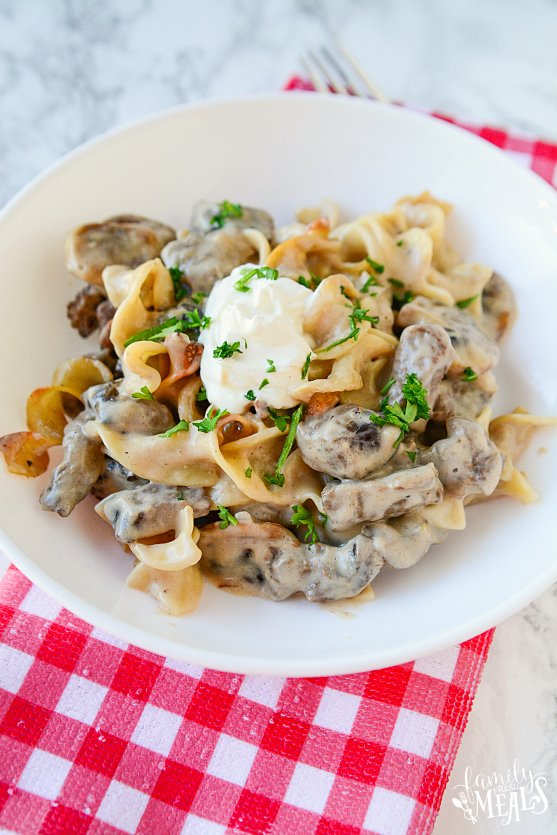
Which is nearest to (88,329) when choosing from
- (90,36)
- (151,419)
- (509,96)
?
(151,419)

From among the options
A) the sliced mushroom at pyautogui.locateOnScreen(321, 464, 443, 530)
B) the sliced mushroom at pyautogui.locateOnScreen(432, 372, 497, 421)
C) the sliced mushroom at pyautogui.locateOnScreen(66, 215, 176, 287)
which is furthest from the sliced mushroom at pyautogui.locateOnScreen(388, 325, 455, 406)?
the sliced mushroom at pyautogui.locateOnScreen(66, 215, 176, 287)

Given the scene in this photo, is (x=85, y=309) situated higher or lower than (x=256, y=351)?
lower

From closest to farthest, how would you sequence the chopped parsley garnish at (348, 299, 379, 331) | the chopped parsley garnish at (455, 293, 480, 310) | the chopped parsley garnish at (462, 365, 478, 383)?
the chopped parsley garnish at (348, 299, 379, 331) → the chopped parsley garnish at (462, 365, 478, 383) → the chopped parsley garnish at (455, 293, 480, 310)

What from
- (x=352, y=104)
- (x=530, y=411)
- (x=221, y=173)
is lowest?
(x=530, y=411)

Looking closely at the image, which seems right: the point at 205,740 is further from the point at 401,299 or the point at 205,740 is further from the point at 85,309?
the point at 401,299

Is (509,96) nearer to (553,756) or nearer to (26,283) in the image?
(26,283)

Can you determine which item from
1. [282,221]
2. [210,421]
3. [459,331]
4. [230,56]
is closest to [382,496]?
[210,421]

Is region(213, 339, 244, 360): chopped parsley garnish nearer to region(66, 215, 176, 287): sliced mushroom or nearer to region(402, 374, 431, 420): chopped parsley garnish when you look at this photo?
region(402, 374, 431, 420): chopped parsley garnish
